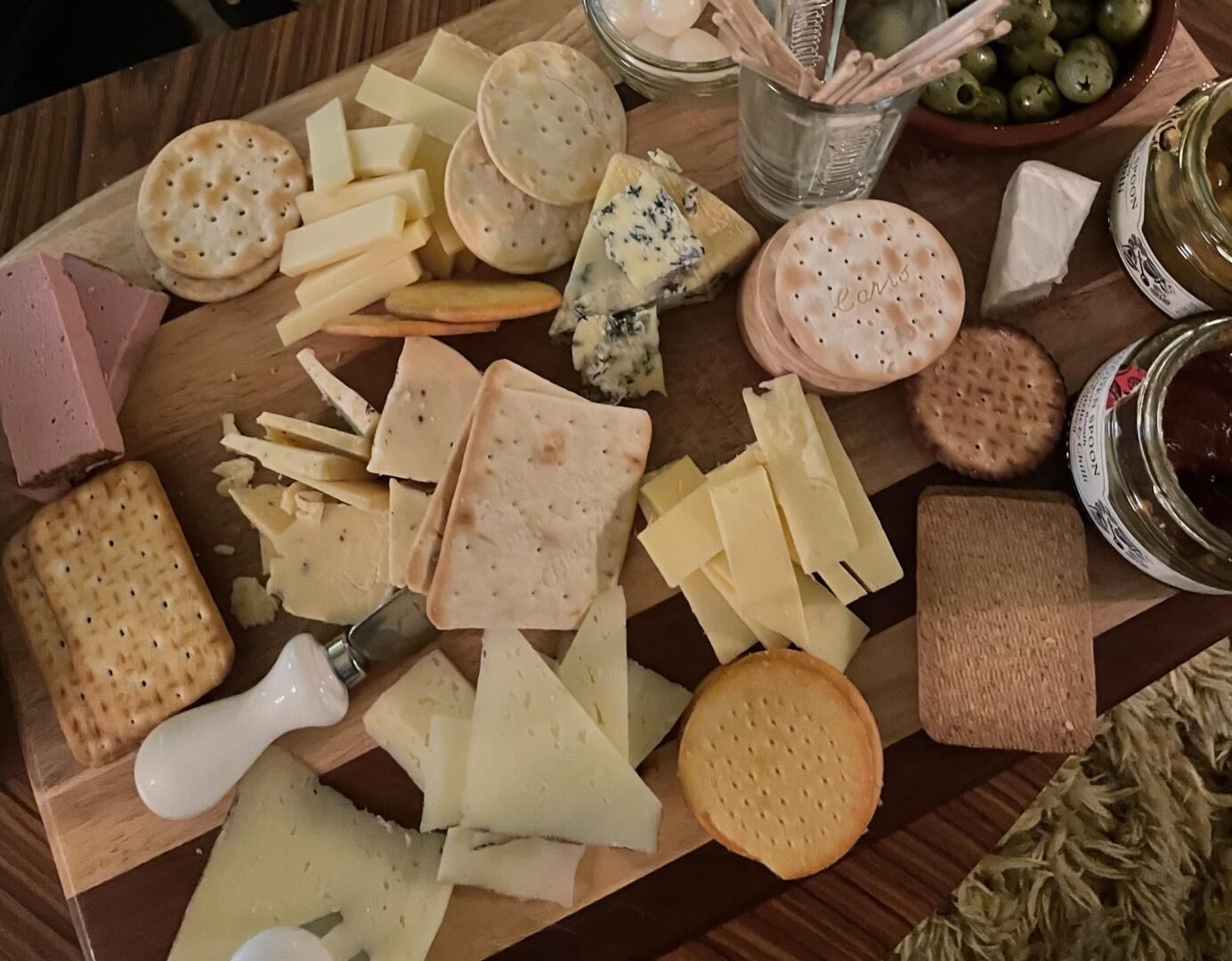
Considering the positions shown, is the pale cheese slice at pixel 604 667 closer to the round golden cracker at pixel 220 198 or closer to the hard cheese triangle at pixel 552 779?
the hard cheese triangle at pixel 552 779

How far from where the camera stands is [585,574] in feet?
3.51

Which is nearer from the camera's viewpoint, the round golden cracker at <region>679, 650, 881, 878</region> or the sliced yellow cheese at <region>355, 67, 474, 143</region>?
the round golden cracker at <region>679, 650, 881, 878</region>

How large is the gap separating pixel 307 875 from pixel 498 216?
0.75 m

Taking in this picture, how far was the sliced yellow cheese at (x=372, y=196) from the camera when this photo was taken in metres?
1.08

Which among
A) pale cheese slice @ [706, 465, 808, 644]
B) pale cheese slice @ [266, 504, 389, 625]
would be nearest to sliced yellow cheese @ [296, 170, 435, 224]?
pale cheese slice @ [266, 504, 389, 625]

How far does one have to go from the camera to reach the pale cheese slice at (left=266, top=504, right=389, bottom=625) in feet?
3.50

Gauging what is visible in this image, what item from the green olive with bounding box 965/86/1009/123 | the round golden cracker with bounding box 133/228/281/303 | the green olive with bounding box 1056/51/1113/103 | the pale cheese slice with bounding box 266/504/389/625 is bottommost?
the pale cheese slice with bounding box 266/504/389/625

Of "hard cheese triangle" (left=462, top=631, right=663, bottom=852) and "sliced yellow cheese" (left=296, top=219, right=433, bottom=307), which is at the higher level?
"sliced yellow cheese" (left=296, top=219, right=433, bottom=307)

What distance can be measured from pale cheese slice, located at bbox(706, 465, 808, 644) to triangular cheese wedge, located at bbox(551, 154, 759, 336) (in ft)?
0.74

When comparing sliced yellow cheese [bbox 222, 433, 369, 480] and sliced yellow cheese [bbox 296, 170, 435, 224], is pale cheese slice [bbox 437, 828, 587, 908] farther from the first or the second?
sliced yellow cheese [bbox 296, 170, 435, 224]

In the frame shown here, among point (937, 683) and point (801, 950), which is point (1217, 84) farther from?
point (801, 950)

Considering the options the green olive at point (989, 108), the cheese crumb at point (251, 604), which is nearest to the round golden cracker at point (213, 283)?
the cheese crumb at point (251, 604)

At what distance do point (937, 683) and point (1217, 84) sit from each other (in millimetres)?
686

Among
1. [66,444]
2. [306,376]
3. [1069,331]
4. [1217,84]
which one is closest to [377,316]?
[306,376]
